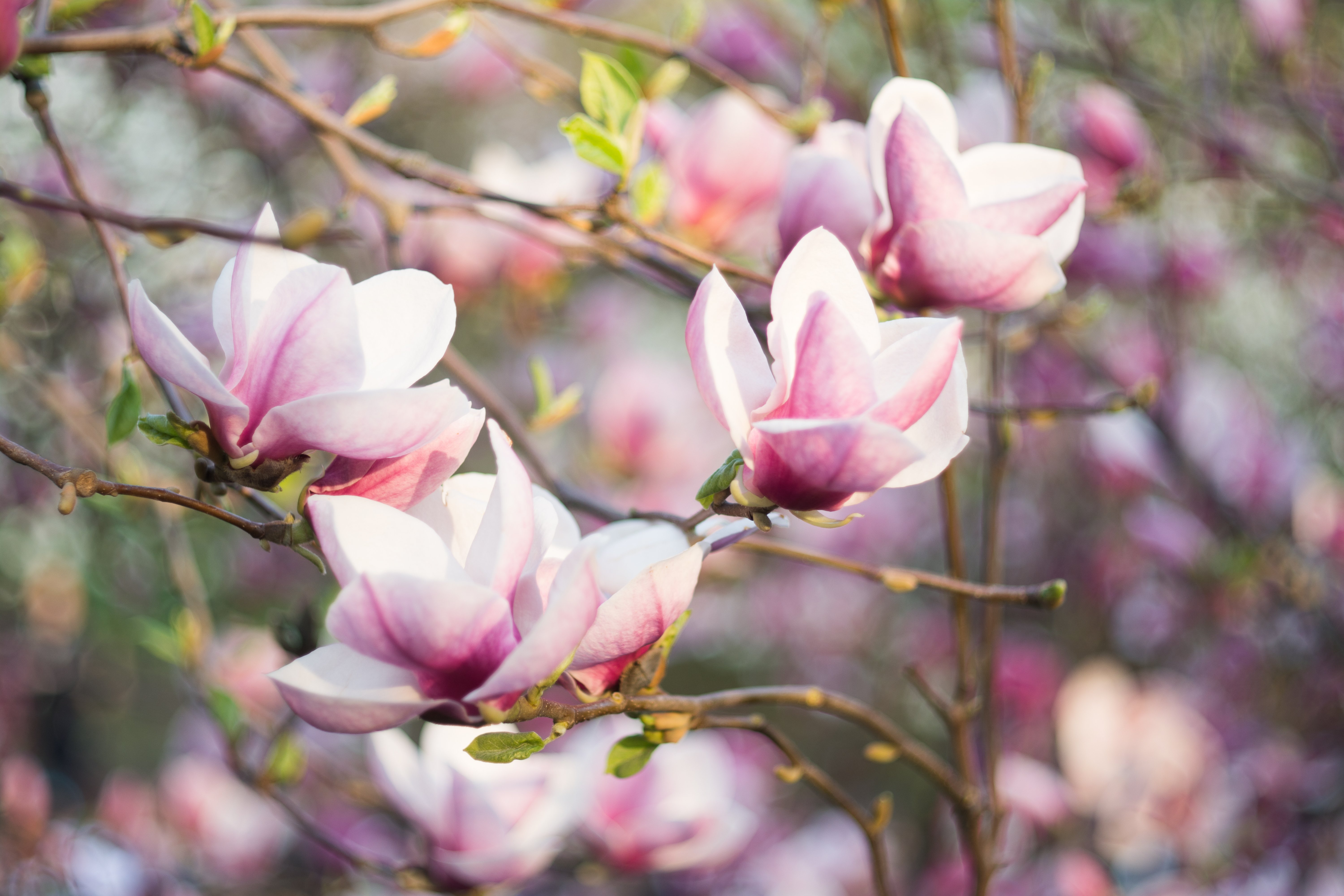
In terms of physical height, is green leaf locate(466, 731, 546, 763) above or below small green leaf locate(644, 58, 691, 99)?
below

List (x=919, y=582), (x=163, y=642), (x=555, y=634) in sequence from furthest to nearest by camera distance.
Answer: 1. (x=163, y=642)
2. (x=919, y=582)
3. (x=555, y=634)

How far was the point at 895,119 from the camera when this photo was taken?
52 cm

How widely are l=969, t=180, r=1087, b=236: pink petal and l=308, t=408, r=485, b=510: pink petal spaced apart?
0.97ft

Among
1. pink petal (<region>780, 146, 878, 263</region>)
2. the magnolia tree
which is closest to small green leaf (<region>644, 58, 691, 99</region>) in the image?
the magnolia tree

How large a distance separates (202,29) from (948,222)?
1.45 feet

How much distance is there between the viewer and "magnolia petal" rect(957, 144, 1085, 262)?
0.57 m

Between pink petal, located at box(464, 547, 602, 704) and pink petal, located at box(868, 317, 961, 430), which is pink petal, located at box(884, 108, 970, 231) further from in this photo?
pink petal, located at box(464, 547, 602, 704)

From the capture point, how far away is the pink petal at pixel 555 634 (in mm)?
354

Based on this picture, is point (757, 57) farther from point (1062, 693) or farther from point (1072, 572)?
point (1072, 572)

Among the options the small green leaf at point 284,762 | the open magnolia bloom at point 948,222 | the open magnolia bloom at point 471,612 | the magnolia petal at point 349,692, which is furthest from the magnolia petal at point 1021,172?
the small green leaf at point 284,762

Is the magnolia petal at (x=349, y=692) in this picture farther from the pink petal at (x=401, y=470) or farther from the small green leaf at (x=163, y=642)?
the small green leaf at (x=163, y=642)

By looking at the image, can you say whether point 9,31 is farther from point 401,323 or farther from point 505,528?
point 505,528

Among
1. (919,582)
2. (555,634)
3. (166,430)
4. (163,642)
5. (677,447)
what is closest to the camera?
(555,634)

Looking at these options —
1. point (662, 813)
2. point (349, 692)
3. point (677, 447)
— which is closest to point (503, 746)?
point (349, 692)
